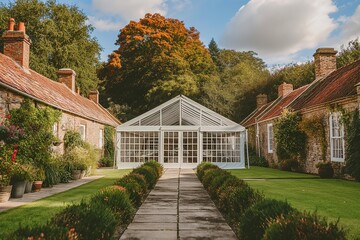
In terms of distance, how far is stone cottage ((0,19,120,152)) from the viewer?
10562 millimetres

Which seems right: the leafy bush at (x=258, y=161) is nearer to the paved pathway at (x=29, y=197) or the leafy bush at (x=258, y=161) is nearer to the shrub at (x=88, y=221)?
the paved pathway at (x=29, y=197)

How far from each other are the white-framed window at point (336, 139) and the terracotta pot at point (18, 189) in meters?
11.2

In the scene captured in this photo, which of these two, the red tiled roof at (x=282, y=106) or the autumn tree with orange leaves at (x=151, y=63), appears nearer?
the red tiled roof at (x=282, y=106)

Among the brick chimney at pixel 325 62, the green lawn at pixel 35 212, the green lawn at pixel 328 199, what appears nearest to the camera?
the green lawn at pixel 35 212

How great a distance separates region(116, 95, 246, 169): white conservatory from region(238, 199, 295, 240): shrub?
15.4 meters

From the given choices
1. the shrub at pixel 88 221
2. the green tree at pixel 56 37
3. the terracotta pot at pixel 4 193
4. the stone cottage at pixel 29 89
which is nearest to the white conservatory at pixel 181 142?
the stone cottage at pixel 29 89

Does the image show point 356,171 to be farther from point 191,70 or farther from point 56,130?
point 191,70

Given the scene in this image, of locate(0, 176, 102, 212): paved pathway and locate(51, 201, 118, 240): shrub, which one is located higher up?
locate(51, 201, 118, 240): shrub

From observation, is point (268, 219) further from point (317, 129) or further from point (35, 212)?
point (317, 129)

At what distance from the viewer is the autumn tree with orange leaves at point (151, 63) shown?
30734 mm

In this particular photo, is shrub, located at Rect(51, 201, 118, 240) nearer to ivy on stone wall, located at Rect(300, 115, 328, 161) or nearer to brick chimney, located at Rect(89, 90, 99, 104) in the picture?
ivy on stone wall, located at Rect(300, 115, 328, 161)

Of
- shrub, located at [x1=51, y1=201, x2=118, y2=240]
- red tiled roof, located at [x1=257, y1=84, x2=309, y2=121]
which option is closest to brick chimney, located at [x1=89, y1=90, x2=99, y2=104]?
red tiled roof, located at [x1=257, y1=84, x2=309, y2=121]

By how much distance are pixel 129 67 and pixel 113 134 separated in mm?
10292

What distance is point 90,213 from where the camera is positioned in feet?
14.2
